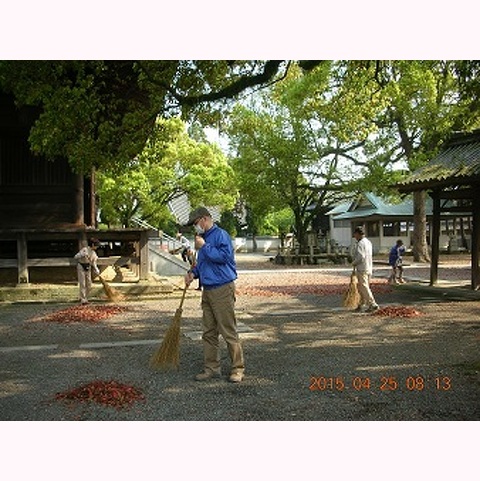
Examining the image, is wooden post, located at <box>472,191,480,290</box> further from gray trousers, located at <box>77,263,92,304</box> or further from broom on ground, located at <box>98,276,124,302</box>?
gray trousers, located at <box>77,263,92,304</box>

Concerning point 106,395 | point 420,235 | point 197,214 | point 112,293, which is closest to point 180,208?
point 420,235

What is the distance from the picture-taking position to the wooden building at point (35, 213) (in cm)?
1198

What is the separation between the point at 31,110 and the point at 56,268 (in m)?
3.90

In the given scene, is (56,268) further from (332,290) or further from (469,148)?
(469,148)

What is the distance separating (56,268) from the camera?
1277 cm

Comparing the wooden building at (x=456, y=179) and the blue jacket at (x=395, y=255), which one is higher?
the wooden building at (x=456, y=179)

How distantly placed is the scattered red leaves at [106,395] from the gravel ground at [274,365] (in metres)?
0.08

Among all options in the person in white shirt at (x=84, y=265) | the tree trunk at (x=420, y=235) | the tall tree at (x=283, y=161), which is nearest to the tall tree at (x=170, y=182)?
the tall tree at (x=283, y=161)

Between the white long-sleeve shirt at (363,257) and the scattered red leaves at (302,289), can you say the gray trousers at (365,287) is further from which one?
the scattered red leaves at (302,289)

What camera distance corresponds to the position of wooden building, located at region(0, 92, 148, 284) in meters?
12.0

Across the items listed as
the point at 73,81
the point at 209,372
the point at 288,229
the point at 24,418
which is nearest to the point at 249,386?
the point at 209,372
